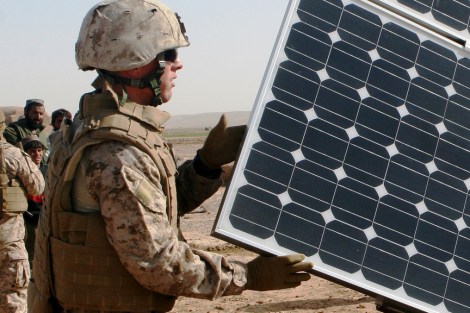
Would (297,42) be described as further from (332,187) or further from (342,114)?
(332,187)

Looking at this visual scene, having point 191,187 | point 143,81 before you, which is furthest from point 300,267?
point 143,81

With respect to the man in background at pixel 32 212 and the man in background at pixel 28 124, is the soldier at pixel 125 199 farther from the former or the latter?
the man in background at pixel 28 124

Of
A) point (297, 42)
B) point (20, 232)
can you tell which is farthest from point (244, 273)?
point (20, 232)

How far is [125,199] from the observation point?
410cm

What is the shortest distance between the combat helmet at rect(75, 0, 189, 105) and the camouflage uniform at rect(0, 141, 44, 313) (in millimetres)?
4908

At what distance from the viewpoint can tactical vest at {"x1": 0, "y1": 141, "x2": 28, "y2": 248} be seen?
29.9 ft

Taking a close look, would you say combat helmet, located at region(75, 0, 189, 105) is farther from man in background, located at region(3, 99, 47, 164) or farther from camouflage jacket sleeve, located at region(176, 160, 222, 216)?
man in background, located at region(3, 99, 47, 164)

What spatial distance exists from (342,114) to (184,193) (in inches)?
42.0

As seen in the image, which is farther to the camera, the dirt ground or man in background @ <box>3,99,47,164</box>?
man in background @ <box>3,99,47,164</box>

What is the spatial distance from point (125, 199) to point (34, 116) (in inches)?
357

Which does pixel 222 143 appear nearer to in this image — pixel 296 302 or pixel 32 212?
pixel 32 212

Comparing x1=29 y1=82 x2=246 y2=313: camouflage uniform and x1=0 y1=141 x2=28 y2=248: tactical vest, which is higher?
x1=29 y1=82 x2=246 y2=313: camouflage uniform

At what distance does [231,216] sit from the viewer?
14.6ft

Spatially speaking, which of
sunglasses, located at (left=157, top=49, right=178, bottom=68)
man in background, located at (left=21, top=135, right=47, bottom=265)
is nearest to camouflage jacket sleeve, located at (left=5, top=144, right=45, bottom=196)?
man in background, located at (left=21, top=135, right=47, bottom=265)
